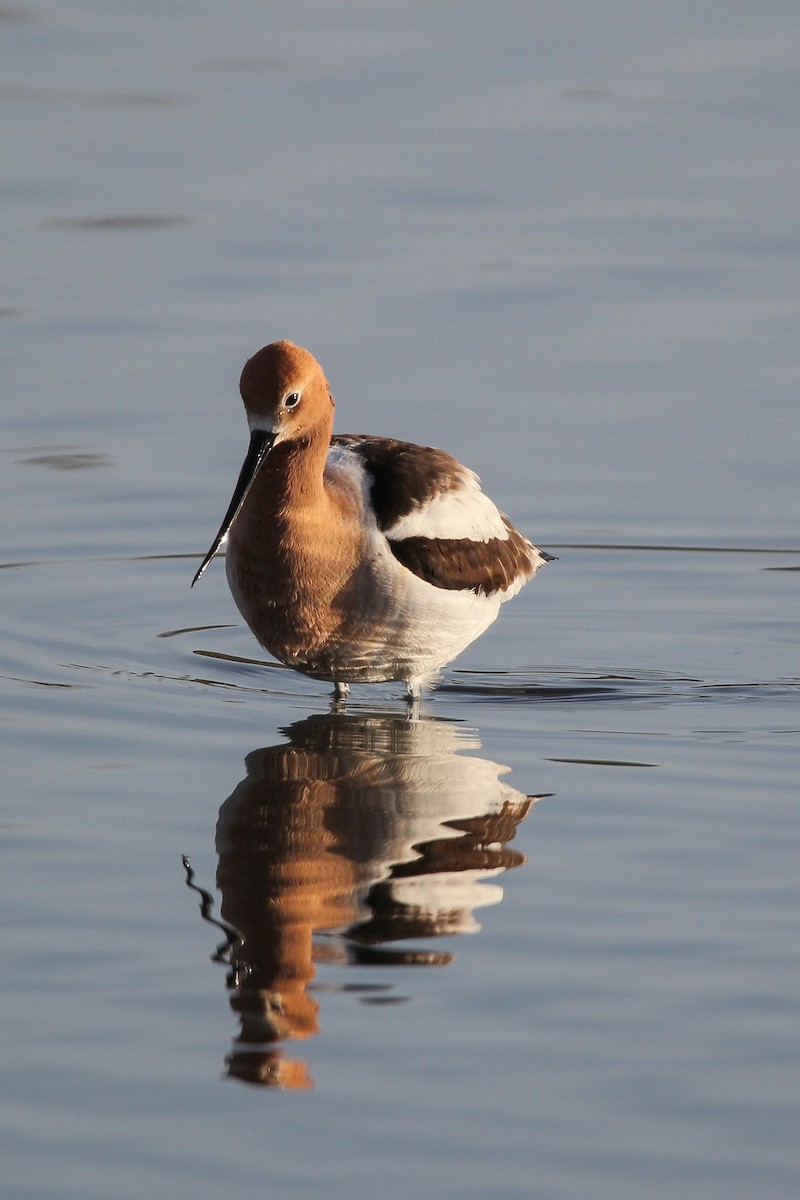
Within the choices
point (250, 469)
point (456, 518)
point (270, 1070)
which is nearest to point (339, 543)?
point (250, 469)

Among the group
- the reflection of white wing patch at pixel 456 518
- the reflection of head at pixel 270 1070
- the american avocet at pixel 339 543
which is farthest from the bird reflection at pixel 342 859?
the reflection of white wing patch at pixel 456 518

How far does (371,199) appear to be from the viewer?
13609 millimetres

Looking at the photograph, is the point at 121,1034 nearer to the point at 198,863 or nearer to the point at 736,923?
the point at 198,863

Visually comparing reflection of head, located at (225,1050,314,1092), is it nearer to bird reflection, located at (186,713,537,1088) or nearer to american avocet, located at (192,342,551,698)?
bird reflection, located at (186,713,537,1088)

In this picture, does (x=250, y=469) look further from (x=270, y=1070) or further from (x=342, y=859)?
(x=270, y=1070)

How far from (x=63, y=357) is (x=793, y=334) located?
12.9 feet

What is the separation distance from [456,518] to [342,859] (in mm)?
2060

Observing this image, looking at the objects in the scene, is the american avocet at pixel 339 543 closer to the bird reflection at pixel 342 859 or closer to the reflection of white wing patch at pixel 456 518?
the reflection of white wing patch at pixel 456 518

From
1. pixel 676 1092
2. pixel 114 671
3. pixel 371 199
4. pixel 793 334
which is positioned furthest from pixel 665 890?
pixel 371 199

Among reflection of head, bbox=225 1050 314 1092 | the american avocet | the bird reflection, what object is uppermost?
the american avocet

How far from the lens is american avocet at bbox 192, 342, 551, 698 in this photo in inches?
304

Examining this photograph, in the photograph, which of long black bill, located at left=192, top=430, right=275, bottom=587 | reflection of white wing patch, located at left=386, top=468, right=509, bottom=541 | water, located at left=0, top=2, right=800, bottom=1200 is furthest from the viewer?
reflection of white wing patch, located at left=386, top=468, right=509, bottom=541

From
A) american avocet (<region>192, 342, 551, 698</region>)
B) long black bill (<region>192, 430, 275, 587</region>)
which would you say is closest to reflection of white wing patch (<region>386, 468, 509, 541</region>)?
american avocet (<region>192, 342, 551, 698</region>)

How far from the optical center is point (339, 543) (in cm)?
788
